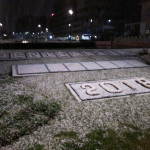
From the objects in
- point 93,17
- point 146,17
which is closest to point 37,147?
point 146,17

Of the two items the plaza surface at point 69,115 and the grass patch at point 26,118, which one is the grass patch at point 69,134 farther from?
the grass patch at point 26,118

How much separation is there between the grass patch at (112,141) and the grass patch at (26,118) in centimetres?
102

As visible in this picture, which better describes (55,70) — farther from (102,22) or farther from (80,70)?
(102,22)

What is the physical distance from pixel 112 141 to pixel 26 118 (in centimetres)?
219

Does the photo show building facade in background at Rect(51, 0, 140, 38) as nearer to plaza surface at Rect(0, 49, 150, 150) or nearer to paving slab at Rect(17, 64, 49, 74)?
paving slab at Rect(17, 64, 49, 74)

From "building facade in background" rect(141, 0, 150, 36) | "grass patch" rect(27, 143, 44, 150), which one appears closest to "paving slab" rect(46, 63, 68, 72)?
"grass patch" rect(27, 143, 44, 150)

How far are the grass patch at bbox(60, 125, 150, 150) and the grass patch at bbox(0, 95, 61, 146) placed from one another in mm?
1024

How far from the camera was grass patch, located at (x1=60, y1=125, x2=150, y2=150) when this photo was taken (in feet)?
12.1

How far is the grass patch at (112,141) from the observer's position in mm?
3680

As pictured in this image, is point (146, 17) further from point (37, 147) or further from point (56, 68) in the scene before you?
point (37, 147)

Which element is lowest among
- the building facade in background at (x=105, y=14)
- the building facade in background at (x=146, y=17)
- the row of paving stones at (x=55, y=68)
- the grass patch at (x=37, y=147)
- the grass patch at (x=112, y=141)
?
the grass patch at (x=112, y=141)

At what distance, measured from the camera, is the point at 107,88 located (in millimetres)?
7152

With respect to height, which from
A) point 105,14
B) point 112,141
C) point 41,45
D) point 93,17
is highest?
point 105,14

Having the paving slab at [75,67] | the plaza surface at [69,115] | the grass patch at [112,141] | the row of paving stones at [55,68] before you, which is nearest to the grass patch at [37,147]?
the plaza surface at [69,115]
